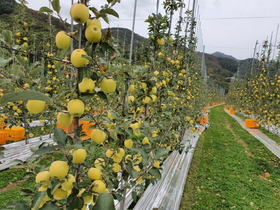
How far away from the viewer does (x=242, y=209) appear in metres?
3.12

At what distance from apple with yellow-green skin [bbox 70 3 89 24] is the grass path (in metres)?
3.06

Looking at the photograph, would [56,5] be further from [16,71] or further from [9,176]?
[9,176]

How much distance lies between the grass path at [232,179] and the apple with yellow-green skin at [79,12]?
306 cm

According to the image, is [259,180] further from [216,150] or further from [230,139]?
[230,139]

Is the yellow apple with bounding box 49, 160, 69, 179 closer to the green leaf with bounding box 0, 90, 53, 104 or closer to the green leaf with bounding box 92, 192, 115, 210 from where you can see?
the green leaf with bounding box 92, 192, 115, 210

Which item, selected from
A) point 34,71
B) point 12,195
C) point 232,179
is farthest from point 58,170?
point 232,179

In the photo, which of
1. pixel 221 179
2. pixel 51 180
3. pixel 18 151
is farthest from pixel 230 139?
pixel 51 180

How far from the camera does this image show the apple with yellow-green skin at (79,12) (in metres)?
0.79

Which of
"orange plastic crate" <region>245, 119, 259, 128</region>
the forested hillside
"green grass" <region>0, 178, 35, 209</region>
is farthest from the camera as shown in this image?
"orange plastic crate" <region>245, 119, 259, 128</region>

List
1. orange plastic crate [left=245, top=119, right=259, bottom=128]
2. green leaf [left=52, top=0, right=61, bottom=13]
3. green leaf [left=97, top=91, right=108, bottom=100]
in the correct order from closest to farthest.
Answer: green leaf [left=52, top=0, right=61, bottom=13] < green leaf [left=97, top=91, right=108, bottom=100] < orange plastic crate [left=245, top=119, right=259, bottom=128]

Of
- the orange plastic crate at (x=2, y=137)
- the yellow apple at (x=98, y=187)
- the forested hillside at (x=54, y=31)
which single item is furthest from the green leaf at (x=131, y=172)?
the orange plastic crate at (x=2, y=137)

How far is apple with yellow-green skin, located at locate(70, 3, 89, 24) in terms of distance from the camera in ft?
Answer: 2.60

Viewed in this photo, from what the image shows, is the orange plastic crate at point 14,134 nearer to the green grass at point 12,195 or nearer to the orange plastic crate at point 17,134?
the orange plastic crate at point 17,134

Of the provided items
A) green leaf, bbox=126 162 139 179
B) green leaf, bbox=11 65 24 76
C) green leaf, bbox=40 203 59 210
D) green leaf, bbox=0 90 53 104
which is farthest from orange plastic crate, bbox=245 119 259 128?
green leaf, bbox=0 90 53 104
